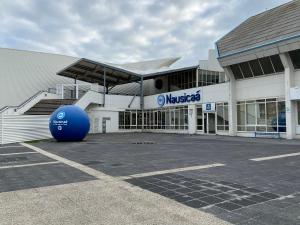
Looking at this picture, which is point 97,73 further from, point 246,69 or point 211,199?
point 211,199

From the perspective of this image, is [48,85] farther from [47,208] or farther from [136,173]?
[47,208]

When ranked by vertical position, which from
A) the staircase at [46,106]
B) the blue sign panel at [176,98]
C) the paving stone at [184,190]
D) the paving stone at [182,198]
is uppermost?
the blue sign panel at [176,98]

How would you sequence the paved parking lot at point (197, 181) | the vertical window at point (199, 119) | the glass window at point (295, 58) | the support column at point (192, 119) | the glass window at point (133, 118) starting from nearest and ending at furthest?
the paved parking lot at point (197, 181) → the glass window at point (295, 58) → the vertical window at point (199, 119) → the support column at point (192, 119) → the glass window at point (133, 118)

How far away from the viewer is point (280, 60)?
22312 mm

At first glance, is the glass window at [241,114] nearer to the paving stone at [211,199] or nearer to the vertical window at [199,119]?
the vertical window at [199,119]

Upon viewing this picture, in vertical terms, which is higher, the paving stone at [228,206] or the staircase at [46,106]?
the staircase at [46,106]

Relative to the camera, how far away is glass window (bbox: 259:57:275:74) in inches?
915

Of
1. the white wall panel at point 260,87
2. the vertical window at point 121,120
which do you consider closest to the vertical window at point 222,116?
the white wall panel at point 260,87

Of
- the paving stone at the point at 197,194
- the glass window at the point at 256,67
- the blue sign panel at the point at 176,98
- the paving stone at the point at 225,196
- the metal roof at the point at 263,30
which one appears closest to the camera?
the paving stone at the point at 225,196

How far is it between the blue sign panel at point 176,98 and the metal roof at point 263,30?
619 centimetres

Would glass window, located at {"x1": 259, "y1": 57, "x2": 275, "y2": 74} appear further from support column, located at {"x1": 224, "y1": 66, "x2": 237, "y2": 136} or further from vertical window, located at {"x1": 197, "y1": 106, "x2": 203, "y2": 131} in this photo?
vertical window, located at {"x1": 197, "y1": 106, "x2": 203, "y2": 131}

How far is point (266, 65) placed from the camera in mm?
23594

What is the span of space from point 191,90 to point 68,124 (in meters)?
15.6

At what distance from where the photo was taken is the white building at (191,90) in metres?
21.9
